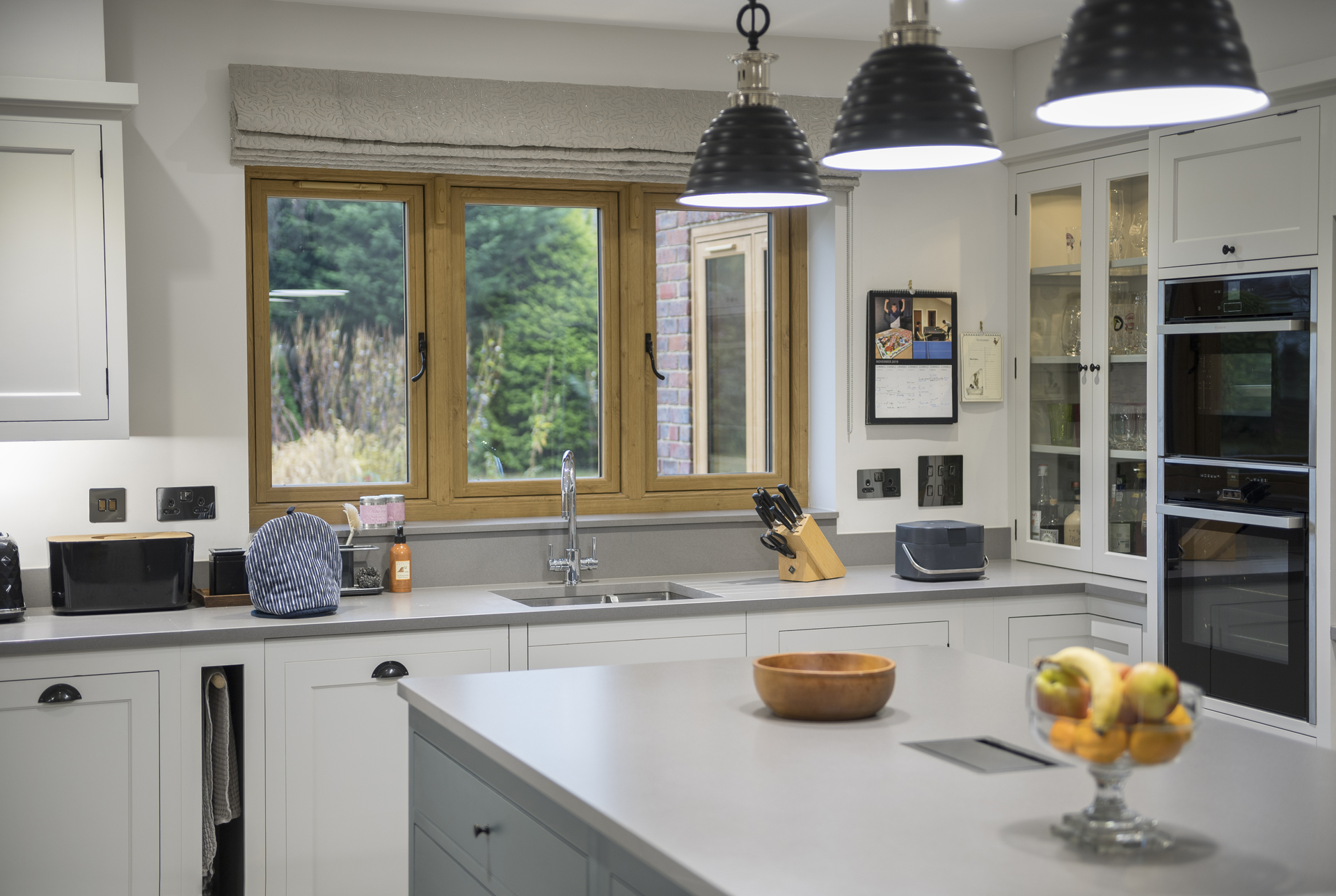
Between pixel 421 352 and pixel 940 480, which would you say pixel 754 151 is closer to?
pixel 421 352

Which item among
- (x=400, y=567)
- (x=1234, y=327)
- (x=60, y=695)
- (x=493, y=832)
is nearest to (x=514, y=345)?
(x=400, y=567)

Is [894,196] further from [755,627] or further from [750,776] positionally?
[750,776]

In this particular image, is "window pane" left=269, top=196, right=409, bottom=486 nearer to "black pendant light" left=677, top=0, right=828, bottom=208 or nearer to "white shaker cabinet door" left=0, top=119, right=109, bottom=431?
"white shaker cabinet door" left=0, top=119, right=109, bottom=431

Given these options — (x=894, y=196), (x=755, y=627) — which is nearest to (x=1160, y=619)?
(x=755, y=627)

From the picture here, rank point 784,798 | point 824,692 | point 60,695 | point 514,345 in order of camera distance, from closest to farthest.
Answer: point 784,798 → point 824,692 → point 60,695 → point 514,345

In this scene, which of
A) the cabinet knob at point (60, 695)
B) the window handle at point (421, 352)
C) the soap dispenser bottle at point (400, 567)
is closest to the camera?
the cabinet knob at point (60, 695)

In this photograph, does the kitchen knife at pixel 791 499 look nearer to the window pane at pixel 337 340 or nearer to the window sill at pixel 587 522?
the window sill at pixel 587 522

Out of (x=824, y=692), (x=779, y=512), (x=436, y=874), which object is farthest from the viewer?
(x=779, y=512)

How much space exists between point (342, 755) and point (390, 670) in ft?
0.83

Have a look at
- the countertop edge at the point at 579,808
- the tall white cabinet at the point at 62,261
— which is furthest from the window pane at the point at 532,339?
the countertop edge at the point at 579,808

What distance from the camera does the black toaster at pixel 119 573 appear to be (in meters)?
3.38

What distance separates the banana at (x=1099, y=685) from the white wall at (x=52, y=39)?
9.85ft

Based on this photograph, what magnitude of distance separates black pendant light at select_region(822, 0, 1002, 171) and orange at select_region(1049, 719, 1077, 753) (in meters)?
0.84

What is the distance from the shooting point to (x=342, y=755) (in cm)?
339
